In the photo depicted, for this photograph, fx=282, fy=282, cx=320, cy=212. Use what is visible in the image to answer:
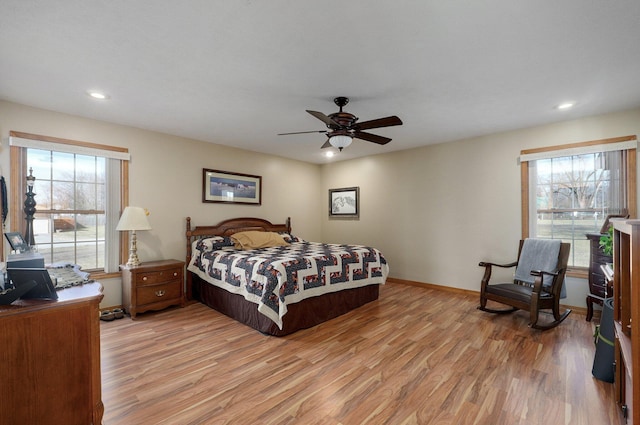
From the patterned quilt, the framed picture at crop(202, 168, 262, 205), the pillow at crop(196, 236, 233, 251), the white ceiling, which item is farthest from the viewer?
the framed picture at crop(202, 168, 262, 205)

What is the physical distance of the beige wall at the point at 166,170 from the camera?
10.9 ft

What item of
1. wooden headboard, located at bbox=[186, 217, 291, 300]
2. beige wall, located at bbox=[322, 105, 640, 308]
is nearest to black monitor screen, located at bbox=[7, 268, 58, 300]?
wooden headboard, located at bbox=[186, 217, 291, 300]

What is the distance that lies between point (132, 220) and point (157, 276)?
791 millimetres

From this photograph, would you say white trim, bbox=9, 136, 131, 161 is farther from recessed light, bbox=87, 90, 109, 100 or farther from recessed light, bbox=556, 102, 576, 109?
recessed light, bbox=556, 102, 576, 109

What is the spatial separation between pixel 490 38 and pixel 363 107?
55.8 inches

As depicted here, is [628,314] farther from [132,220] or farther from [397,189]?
[132,220]

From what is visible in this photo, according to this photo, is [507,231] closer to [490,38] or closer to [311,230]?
[490,38]

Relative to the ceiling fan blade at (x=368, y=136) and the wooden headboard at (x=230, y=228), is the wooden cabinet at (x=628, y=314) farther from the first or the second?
the wooden headboard at (x=230, y=228)

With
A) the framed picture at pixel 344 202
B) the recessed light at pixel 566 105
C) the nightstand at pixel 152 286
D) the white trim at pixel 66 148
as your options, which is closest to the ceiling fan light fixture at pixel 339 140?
the recessed light at pixel 566 105

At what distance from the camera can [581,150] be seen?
142 inches

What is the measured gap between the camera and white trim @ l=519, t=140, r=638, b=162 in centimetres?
332

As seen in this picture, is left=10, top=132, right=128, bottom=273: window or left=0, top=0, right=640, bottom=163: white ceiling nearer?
left=0, top=0, right=640, bottom=163: white ceiling

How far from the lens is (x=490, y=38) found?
1991 millimetres

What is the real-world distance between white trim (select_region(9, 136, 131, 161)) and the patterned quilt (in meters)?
1.60
